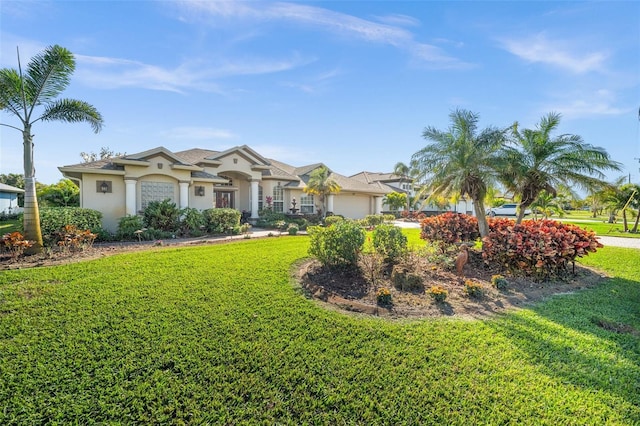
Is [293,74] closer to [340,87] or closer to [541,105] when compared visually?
[340,87]

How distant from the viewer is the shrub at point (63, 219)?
37.2 feet

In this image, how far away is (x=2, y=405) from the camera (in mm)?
3285

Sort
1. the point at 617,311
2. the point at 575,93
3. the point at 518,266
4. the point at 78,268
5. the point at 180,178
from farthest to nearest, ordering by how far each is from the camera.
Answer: the point at 180,178
the point at 575,93
the point at 518,266
the point at 78,268
the point at 617,311

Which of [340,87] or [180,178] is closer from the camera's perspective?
[340,87]

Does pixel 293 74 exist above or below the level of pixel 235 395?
above

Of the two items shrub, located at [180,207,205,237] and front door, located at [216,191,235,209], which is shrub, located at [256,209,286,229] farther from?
shrub, located at [180,207,205,237]

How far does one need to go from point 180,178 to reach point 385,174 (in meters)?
44.8

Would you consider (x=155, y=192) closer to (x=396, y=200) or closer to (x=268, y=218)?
(x=268, y=218)

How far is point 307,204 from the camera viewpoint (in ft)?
83.3

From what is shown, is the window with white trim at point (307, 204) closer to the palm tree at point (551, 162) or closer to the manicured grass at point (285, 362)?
the palm tree at point (551, 162)

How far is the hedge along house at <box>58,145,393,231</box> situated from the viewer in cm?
1532

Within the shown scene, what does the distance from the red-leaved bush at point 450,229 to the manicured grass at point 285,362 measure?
16.8 ft

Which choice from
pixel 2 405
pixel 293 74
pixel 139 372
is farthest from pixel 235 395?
pixel 293 74

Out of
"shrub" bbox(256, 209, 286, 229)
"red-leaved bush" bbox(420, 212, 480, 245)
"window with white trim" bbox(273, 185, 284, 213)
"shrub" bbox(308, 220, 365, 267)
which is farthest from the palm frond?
"red-leaved bush" bbox(420, 212, 480, 245)
